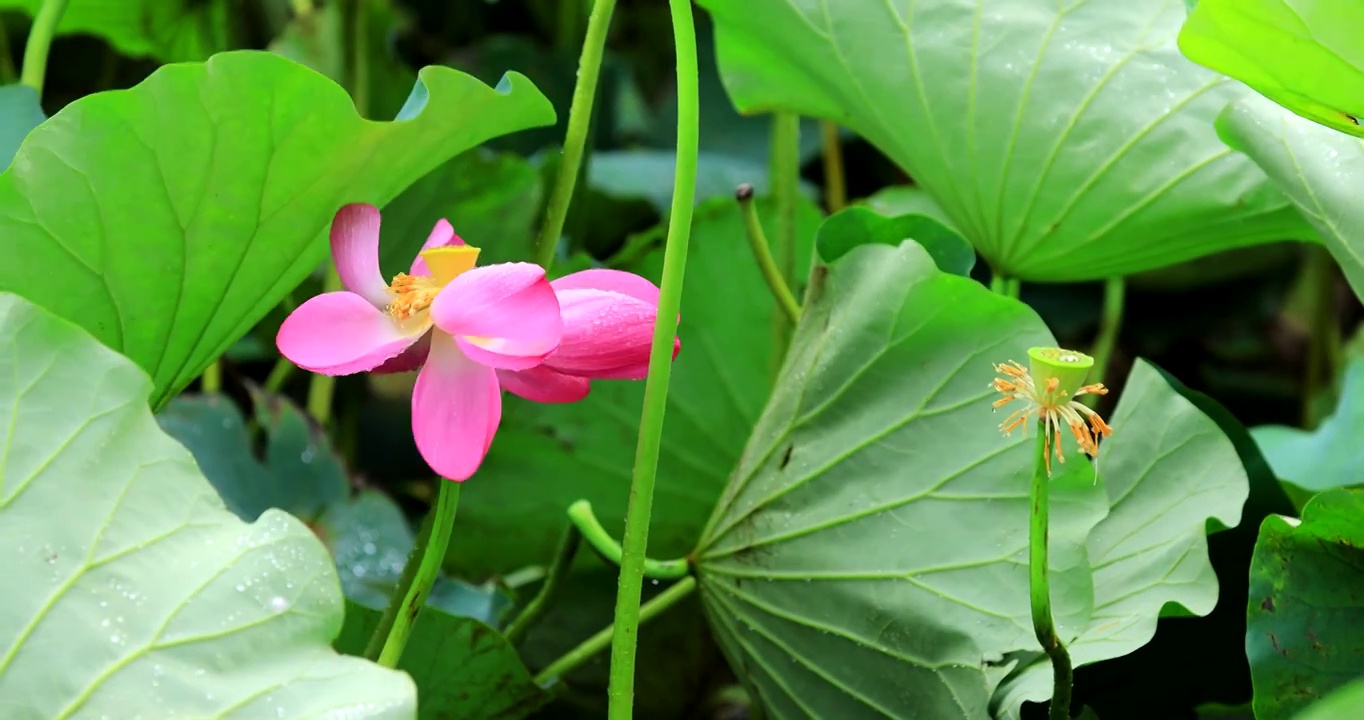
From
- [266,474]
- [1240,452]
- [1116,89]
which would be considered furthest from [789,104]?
[266,474]

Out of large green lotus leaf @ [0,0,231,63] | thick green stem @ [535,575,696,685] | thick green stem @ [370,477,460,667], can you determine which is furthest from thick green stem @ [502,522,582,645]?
large green lotus leaf @ [0,0,231,63]

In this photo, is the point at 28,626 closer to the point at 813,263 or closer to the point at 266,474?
the point at 813,263

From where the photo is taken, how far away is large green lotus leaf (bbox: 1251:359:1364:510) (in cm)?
66

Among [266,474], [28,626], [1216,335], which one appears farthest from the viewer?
[1216,335]

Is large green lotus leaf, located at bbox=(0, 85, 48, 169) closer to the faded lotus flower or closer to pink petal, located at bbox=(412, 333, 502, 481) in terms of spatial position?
pink petal, located at bbox=(412, 333, 502, 481)

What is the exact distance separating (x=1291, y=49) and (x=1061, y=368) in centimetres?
16

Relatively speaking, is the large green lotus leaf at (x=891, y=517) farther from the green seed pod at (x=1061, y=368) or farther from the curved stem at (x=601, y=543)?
the green seed pod at (x=1061, y=368)

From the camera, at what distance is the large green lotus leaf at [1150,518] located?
1.40 feet

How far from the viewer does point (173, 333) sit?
0.45 metres

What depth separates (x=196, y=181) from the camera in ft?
1.37

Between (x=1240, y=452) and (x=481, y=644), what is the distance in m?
0.33

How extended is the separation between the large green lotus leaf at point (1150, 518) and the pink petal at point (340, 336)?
0.77 feet

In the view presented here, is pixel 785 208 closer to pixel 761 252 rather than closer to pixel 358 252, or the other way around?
pixel 761 252

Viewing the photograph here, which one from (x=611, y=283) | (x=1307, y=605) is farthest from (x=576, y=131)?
(x=1307, y=605)
